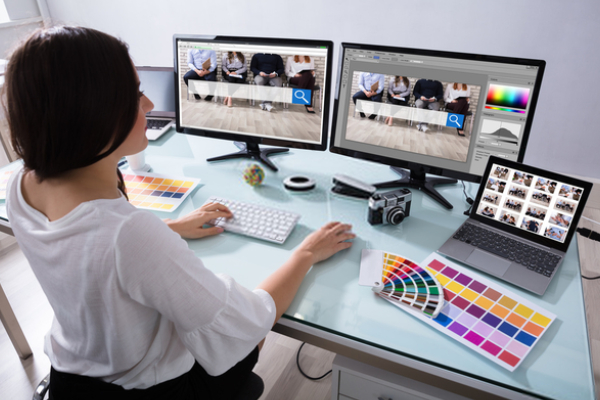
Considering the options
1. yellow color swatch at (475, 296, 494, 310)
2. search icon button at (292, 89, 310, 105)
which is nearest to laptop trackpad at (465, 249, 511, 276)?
yellow color swatch at (475, 296, 494, 310)

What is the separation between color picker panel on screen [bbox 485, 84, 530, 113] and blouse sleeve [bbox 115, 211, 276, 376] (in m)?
0.92

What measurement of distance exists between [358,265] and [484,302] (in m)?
0.31

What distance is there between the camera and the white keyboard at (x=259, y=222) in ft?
3.76

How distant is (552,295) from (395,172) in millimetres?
722

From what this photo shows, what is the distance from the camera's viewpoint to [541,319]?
2.84ft

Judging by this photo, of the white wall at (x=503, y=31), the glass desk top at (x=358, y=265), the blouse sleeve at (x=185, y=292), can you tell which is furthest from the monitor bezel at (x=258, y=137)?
the white wall at (x=503, y=31)

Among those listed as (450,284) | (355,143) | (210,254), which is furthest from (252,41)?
(450,284)

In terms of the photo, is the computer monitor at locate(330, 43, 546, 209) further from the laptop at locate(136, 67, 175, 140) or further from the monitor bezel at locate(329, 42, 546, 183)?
the laptop at locate(136, 67, 175, 140)

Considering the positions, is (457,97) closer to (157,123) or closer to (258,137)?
(258,137)

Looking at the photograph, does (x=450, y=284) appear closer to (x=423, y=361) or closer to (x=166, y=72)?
(x=423, y=361)

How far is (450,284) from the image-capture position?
38.0 inches

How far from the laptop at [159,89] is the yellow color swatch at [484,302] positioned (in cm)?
149

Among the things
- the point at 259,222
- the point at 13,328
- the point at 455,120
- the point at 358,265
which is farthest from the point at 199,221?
the point at 13,328

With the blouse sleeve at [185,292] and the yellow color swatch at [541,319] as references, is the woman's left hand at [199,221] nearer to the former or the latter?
the blouse sleeve at [185,292]
